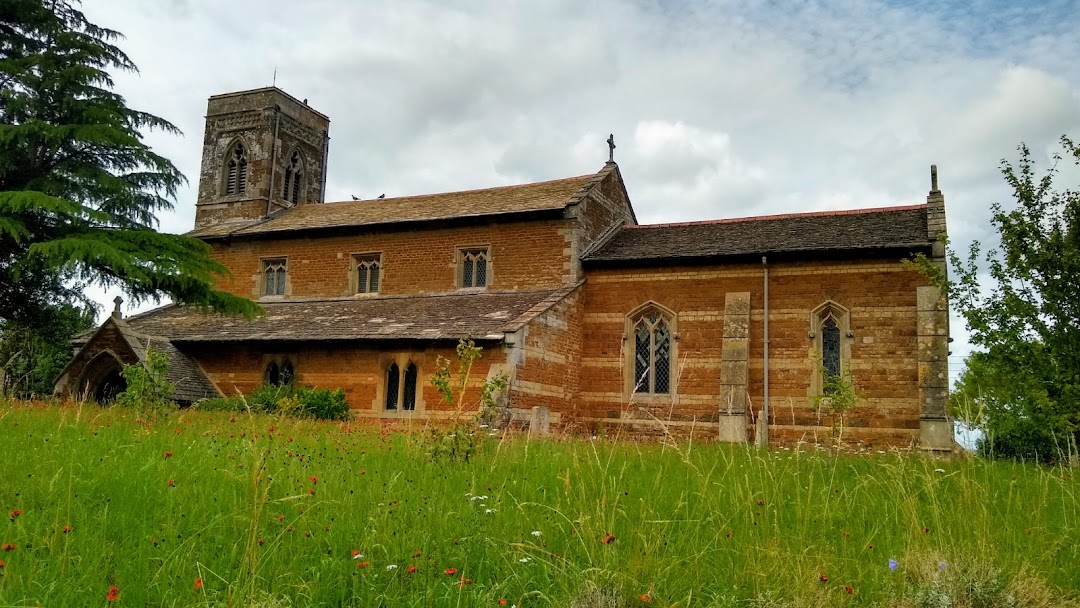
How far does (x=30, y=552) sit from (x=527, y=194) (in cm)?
2088

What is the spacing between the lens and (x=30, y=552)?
5.16 m

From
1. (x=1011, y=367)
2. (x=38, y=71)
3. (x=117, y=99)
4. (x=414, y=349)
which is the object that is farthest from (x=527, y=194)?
(x=1011, y=367)

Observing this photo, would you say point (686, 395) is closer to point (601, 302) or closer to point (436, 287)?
point (601, 302)

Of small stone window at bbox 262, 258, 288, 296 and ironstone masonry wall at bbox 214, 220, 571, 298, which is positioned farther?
small stone window at bbox 262, 258, 288, 296

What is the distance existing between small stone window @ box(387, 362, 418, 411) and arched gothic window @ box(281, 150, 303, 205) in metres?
14.1

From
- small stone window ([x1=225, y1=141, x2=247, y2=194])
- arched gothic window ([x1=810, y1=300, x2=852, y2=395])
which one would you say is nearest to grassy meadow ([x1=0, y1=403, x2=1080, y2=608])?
arched gothic window ([x1=810, y1=300, x2=852, y2=395])

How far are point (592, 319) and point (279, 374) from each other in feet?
28.5

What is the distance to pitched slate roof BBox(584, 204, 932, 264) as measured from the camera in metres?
20.1

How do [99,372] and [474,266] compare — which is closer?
[99,372]

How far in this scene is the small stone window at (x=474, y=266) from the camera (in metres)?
24.1

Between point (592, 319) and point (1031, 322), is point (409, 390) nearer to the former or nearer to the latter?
point (592, 319)

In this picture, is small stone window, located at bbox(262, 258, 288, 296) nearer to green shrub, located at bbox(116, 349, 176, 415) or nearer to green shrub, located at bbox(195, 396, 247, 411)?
green shrub, located at bbox(195, 396, 247, 411)

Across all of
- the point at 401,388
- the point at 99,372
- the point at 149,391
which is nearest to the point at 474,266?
the point at 401,388

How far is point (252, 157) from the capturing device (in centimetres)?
3181
